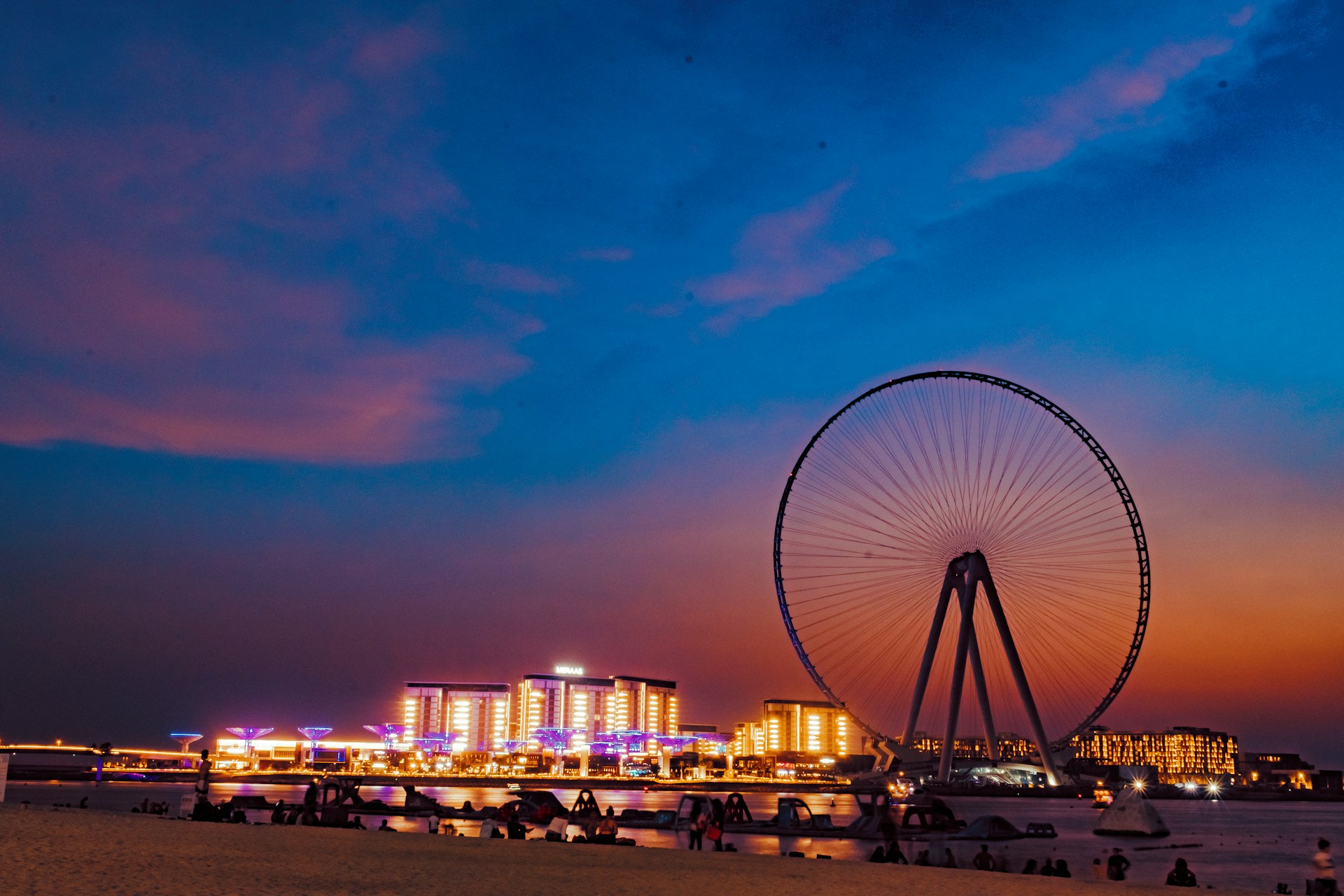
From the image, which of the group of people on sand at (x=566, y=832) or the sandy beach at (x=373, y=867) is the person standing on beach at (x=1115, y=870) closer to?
the sandy beach at (x=373, y=867)

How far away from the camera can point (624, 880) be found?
890 inches

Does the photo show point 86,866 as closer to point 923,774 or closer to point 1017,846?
point 1017,846

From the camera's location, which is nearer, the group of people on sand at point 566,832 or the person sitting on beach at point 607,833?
the group of people on sand at point 566,832

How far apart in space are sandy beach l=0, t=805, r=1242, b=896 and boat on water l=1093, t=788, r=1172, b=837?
65.1 m

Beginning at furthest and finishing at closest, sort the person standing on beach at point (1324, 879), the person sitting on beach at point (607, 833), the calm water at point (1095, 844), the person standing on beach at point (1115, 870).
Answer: the calm water at point (1095, 844) → the person sitting on beach at point (607, 833) → the person standing on beach at point (1115, 870) → the person standing on beach at point (1324, 879)

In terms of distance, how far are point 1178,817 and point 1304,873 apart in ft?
338

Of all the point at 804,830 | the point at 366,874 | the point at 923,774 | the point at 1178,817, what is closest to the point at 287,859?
the point at 366,874

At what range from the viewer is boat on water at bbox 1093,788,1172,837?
8731 centimetres

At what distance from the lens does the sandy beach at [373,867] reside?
18469 mm

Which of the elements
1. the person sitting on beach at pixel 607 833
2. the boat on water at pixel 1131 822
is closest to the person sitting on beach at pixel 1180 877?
the person sitting on beach at pixel 607 833

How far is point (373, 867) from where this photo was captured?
22.6 m

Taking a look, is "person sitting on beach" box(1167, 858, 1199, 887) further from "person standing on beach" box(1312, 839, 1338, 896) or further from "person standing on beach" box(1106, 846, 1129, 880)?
"person standing on beach" box(1312, 839, 1338, 896)

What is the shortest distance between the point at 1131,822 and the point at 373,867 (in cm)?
8015

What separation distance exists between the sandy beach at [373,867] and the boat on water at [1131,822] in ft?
214
